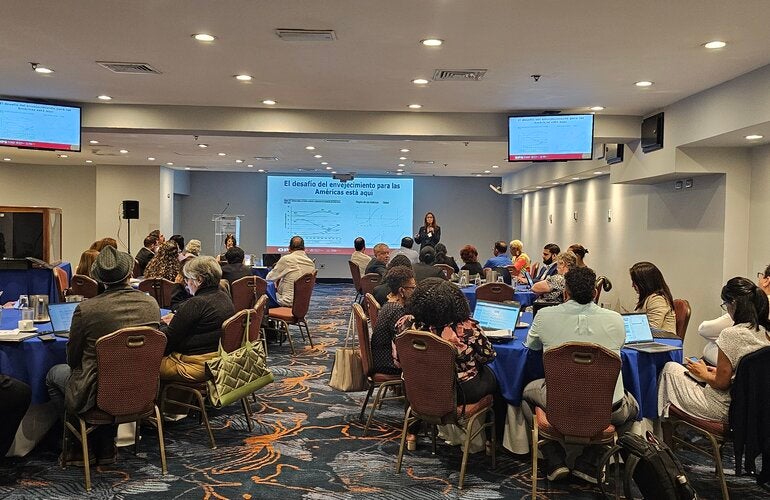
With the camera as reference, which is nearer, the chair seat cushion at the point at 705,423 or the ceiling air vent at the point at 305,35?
the chair seat cushion at the point at 705,423

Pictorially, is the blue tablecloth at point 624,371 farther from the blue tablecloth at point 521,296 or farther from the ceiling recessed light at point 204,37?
the blue tablecloth at point 521,296

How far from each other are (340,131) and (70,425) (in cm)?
506

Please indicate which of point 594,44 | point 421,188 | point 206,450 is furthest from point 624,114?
Answer: point 421,188

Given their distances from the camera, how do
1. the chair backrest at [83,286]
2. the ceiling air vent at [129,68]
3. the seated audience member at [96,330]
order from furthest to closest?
the chair backrest at [83,286] → the ceiling air vent at [129,68] → the seated audience member at [96,330]

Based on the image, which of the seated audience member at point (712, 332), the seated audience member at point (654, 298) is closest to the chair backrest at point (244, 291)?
the seated audience member at point (654, 298)

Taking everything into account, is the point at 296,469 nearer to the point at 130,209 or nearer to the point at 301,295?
the point at 301,295

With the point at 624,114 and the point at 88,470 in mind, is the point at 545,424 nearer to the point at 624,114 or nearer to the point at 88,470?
the point at 88,470

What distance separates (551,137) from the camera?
300 inches

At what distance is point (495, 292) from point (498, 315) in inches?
115

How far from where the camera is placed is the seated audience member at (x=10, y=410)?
3865mm

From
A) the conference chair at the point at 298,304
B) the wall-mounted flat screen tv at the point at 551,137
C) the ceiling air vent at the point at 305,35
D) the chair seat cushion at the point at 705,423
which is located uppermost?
the ceiling air vent at the point at 305,35

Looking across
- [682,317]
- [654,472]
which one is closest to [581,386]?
[654,472]

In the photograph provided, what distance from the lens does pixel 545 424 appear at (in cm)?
369

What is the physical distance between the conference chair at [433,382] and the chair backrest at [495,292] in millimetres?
3696
